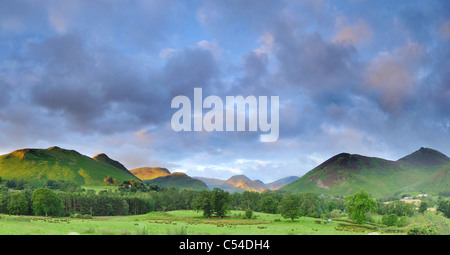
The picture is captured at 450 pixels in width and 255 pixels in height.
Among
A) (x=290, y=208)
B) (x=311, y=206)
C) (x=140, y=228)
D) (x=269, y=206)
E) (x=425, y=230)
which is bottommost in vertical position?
(x=269, y=206)

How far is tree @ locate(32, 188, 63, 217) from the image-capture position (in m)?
110

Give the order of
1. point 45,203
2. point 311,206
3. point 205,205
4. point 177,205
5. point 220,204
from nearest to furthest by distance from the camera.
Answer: point 45,203 → point 205,205 → point 220,204 → point 311,206 → point 177,205

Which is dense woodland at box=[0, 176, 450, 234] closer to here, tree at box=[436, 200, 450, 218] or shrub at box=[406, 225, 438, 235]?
tree at box=[436, 200, 450, 218]

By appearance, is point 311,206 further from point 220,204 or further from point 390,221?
point 220,204

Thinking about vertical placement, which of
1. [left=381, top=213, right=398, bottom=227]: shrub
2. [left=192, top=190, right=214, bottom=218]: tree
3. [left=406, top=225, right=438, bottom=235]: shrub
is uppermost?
[left=406, top=225, right=438, bottom=235]: shrub

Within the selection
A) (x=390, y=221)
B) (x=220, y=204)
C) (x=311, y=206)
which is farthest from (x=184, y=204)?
(x=390, y=221)

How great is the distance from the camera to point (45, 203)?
110 meters

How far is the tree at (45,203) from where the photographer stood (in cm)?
10950

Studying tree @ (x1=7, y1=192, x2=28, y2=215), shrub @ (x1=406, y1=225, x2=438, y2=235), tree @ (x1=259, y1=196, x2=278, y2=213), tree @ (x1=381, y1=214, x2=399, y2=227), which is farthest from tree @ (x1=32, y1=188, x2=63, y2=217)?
tree @ (x1=381, y1=214, x2=399, y2=227)

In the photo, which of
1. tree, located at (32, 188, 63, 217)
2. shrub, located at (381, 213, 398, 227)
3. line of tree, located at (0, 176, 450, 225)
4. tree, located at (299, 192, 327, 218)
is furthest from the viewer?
tree, located at (299, 192, 327, 218)

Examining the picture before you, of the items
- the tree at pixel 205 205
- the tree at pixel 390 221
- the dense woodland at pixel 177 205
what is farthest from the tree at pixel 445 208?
the tree at pixel 205 205
